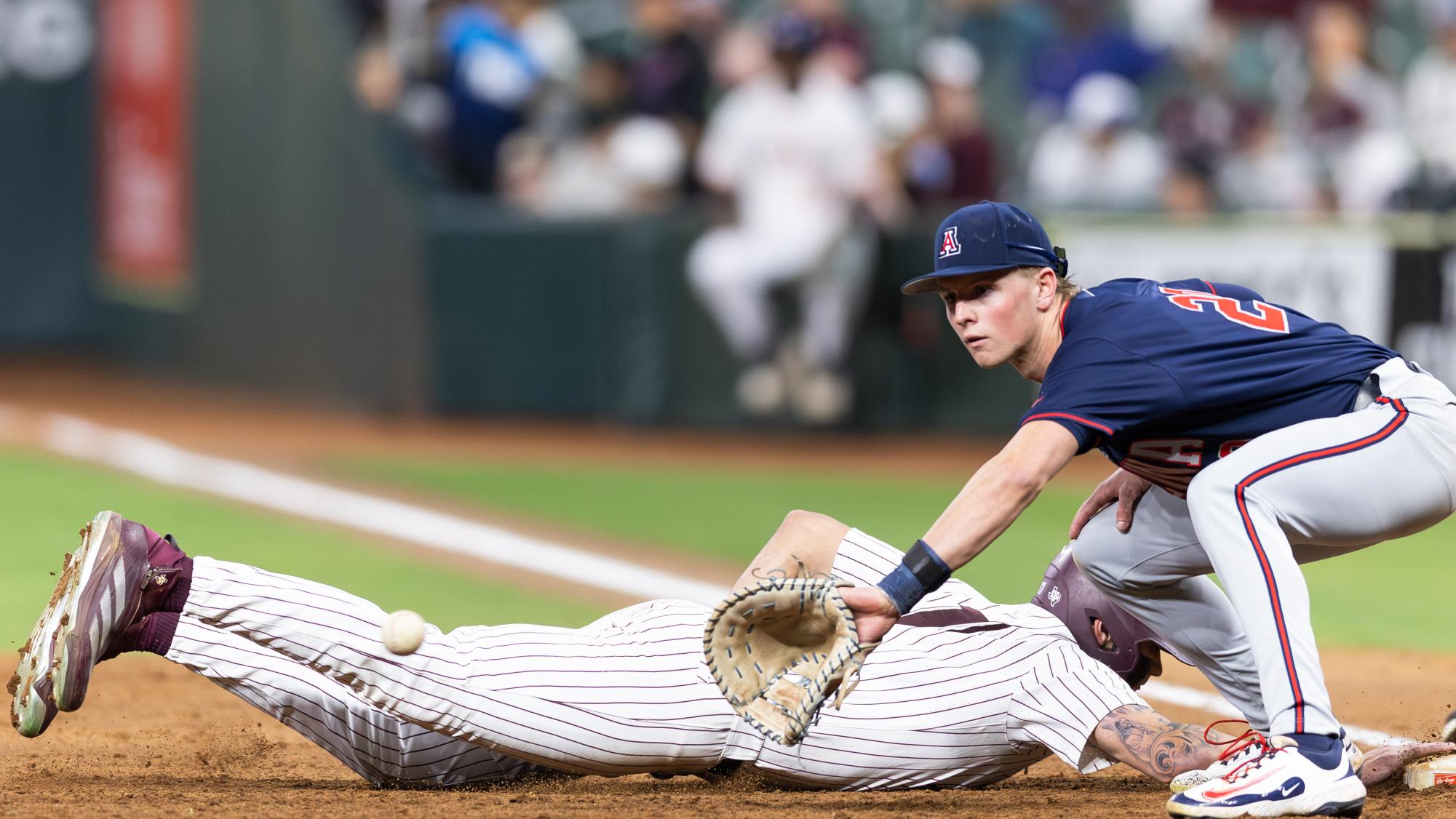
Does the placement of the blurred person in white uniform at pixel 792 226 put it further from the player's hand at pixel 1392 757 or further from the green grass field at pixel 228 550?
the player's hand at pixel 1392 757

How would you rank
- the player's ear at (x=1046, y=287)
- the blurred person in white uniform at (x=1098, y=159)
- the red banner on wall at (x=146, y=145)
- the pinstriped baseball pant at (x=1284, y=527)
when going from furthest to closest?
the red banner on wall at (x=146, y=145) < the blurred person in white uniform at (x=1098, y=159) < the player's ear at (x=1046, y=287) < the pinstriped baseball pant at (x=1284, y=527)

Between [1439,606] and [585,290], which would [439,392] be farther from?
[1439,606]

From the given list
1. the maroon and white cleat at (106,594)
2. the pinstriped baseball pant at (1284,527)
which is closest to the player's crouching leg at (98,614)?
the maroon and white cleat at (106,594)

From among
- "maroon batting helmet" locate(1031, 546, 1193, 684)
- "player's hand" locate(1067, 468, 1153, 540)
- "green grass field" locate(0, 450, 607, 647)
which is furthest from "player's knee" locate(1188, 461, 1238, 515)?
"green grass field" locate(0, 450, 607, 647)

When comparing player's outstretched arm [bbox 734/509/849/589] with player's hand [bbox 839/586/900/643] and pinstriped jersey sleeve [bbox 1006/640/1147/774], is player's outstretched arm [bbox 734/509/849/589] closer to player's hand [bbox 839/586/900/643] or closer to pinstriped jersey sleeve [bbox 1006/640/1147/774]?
player's hand [bbox 839/586/900/643]

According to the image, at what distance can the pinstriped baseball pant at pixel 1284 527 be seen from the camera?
3.59 metres

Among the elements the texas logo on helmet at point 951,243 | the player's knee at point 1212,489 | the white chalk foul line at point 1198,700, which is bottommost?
the white chalk foul line at point 1198,700

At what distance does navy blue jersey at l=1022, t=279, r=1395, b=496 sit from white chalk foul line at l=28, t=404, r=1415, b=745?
120 centimetres

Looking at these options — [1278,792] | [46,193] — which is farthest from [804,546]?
[46,193]

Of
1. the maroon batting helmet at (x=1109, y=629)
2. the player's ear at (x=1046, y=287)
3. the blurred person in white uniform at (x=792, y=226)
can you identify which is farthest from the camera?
the blurred person in white uniform at (x=792, y=226)

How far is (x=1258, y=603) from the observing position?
11.8 feet

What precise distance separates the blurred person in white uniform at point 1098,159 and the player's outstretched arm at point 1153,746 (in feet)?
24.3

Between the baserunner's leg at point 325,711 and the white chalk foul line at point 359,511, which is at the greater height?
the baserunner's leg at point 325,711

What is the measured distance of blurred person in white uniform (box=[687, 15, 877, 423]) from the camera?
34.4ft
